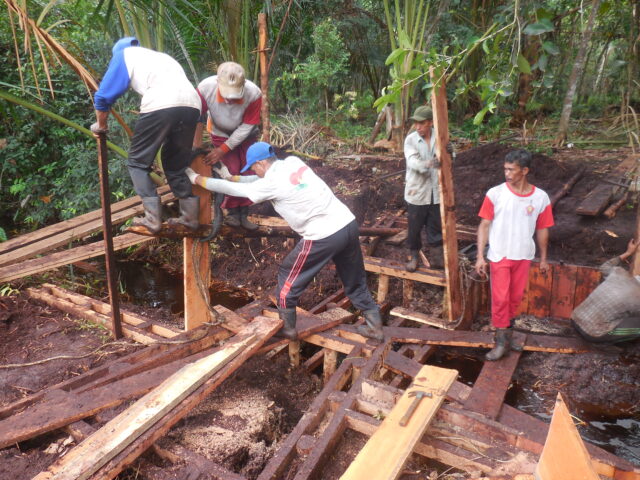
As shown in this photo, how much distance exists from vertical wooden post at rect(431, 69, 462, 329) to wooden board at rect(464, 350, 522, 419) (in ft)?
2.13

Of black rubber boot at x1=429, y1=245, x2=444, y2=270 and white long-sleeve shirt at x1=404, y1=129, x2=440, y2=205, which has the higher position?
white long-sleeve shirt at x1=404, y1=129, x2=440, y2=205

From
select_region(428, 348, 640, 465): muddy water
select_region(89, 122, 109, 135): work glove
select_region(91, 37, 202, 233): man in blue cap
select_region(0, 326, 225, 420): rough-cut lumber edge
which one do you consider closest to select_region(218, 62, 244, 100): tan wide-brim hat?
select_region(91, 37, 202, 233): man in blue cap

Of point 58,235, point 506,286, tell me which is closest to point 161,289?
point 58,235

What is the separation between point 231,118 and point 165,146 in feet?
2.54

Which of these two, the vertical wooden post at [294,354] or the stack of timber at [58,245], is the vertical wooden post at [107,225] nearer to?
the stack of timber at [58,245]

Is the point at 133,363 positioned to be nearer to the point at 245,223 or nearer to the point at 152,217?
the point at 152,217

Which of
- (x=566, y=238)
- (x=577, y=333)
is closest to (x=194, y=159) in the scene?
(x=577, y=333)

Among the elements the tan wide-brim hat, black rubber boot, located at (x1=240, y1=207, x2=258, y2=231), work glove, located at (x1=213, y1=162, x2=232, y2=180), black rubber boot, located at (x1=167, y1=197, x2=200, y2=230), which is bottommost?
black rubber boot, located at (x1=240, y1=207, x2=258, y2=231)

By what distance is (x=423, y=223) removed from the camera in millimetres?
5129

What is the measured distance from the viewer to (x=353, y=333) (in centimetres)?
413

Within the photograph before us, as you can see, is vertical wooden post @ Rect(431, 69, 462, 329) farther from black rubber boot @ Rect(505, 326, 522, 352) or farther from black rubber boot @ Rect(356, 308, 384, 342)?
black rubber boot @ Rect(356, 308, 384, 342)

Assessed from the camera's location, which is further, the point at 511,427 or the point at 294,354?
the point at 294,354

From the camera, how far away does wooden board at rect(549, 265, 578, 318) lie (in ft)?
15.2

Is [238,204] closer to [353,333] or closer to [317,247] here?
[317,247]
